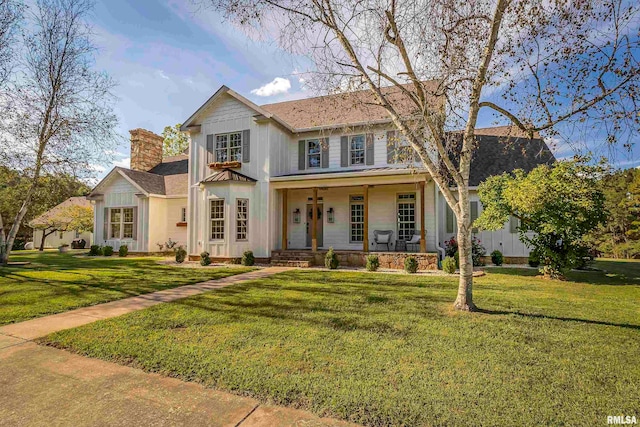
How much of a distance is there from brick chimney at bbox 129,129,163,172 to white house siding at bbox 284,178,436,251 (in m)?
11.3

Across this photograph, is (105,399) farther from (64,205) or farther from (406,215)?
(64,205)

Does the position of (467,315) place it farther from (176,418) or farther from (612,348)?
(176,418)

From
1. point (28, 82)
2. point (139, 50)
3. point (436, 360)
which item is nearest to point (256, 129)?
point (139, 50)

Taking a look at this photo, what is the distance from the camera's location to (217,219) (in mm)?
13094

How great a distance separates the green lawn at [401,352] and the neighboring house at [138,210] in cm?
1226

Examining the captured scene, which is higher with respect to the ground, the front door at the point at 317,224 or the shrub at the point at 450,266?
the front door at the point at 317,224

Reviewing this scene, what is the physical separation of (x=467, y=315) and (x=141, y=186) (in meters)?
16.6

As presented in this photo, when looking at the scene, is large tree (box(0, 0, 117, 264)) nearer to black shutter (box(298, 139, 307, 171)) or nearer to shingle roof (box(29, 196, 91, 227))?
black shutter (box(298, 139, 307, 171))

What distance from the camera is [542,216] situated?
8531 millimetres

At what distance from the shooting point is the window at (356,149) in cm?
1350

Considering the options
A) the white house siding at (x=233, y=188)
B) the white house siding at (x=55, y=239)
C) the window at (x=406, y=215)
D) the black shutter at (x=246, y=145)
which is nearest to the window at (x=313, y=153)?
the white house siding at (x=233, y=188)

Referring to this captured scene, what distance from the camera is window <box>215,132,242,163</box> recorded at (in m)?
13.8

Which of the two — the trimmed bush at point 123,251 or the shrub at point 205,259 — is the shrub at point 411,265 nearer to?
the shrub at point 205,259

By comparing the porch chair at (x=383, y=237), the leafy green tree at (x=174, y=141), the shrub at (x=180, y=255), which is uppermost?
the leafy green tree at (x=174, y=141)
